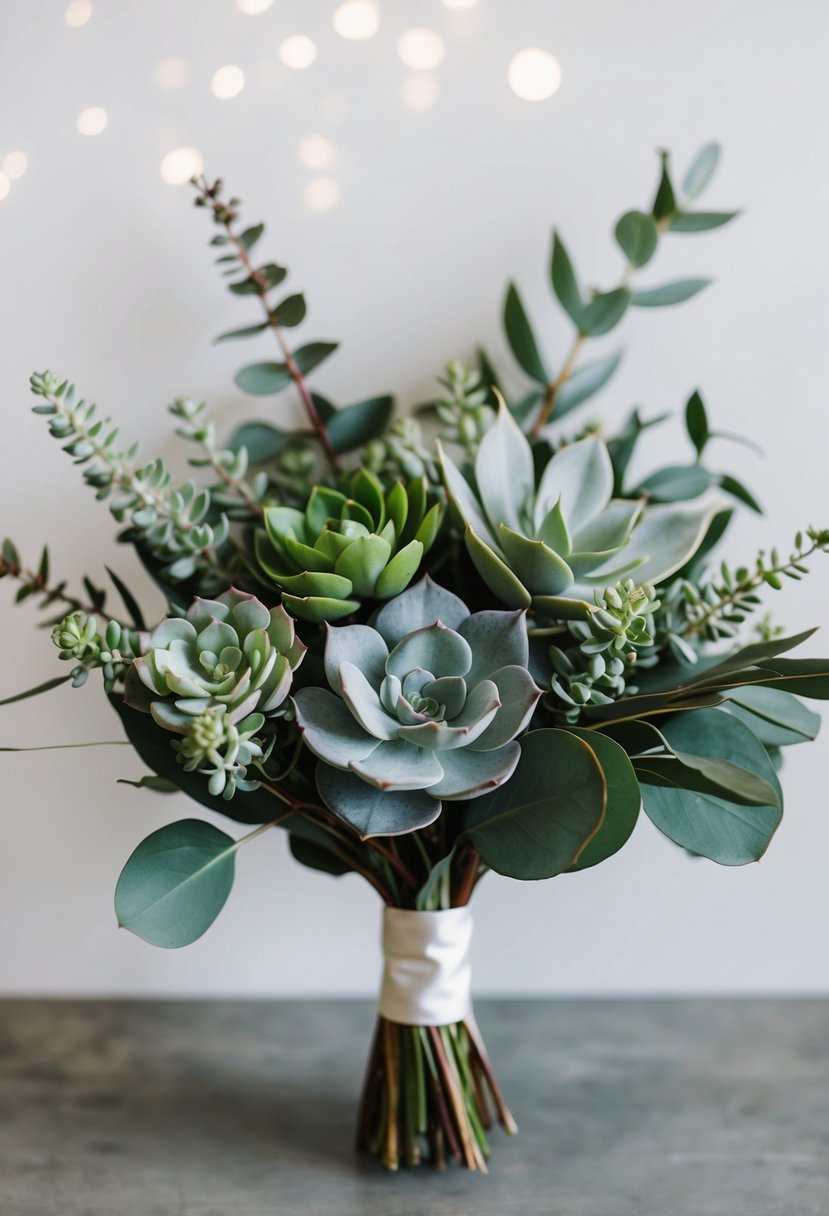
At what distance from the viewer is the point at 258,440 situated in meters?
0.80

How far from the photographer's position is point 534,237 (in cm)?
83

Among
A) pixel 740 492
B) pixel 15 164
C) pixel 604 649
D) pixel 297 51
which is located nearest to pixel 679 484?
pixel 740 492

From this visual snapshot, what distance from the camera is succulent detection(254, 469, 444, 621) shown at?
562 mm

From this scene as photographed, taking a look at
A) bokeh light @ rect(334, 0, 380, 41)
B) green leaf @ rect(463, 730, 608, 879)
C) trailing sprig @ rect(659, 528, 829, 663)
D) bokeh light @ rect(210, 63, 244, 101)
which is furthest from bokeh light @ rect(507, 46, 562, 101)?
green leaf @ rect(463, 730, 608, 879)

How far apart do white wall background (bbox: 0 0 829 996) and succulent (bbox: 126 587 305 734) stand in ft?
1.04

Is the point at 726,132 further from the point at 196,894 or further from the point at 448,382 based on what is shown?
the point at 196,894

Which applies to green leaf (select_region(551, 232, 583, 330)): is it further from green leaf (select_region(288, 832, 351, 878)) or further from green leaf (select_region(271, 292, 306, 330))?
green leaf (select_region(288, 832, 351, 878))

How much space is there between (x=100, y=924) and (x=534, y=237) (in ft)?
2.33

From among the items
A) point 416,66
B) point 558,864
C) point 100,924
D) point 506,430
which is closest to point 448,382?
point 506,430

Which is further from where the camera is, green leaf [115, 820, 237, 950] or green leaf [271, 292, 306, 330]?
green leaf [271, 292, 306, 330]

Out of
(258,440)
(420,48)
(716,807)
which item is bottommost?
(716,807)

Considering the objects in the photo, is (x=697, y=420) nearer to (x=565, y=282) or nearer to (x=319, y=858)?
(x=565, y=282)

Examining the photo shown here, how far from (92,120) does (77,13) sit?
81 millimetres

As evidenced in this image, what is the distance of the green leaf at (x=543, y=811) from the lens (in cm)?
51
